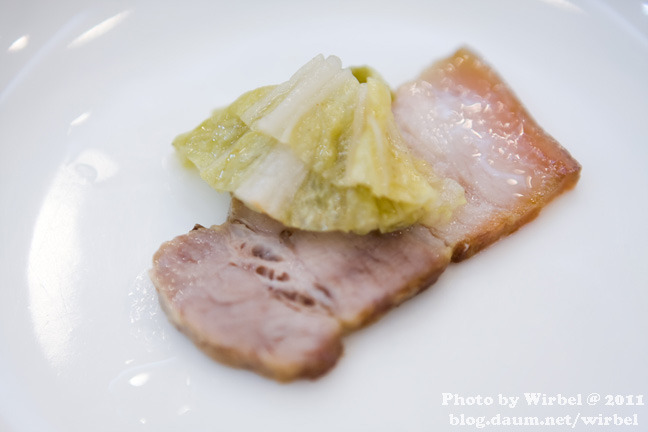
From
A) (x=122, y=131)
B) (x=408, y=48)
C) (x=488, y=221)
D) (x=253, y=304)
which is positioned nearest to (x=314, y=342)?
(x=253, y=304)

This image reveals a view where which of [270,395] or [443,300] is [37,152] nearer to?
[270,395]

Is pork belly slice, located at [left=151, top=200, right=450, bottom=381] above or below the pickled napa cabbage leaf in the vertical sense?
below

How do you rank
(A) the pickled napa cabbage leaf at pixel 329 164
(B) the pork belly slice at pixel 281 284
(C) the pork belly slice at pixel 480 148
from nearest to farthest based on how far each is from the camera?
(B) the pork belly slice at pixel 281 284 → (A) the pickled napa cabbage leaf at pixel 329 164 → (C) the pork belly slice at pixel 480 148

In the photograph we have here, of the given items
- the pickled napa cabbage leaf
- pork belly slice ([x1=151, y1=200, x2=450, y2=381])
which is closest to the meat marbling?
pork belly slice ([x1=151, y1=200, x2=450, y2=381])

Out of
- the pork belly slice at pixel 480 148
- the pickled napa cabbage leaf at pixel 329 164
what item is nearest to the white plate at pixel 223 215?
the pork belly slice at pixel 480 148

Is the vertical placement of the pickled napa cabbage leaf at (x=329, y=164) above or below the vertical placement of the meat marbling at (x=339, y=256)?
above

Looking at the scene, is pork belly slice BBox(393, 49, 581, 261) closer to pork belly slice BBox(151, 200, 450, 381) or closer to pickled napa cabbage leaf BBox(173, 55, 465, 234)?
pickled napa cabbage leaf BBox(173, 55, 465, 234)

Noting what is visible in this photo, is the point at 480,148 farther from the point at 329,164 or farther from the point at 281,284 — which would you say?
the point at 281,284

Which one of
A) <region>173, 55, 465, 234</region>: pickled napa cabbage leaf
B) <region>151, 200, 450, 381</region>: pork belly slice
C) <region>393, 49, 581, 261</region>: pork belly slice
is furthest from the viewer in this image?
<region>393, 49, 581, 261</region>: pork belly slice

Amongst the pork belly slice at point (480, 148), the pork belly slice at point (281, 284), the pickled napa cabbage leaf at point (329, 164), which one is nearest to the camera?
the pork belly slice at point (281, 284)

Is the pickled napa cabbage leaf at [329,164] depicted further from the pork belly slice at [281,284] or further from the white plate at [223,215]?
the white plate at [223,215]
